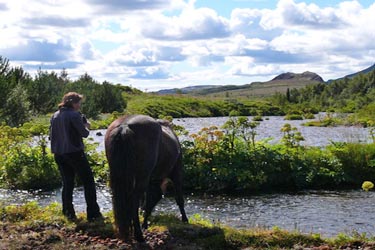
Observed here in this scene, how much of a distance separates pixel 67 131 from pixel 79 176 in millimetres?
880

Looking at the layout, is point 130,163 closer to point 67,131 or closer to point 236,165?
point 67,131

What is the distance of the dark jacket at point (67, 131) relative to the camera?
8.41 meters

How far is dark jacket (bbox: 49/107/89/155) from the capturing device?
8.41 m

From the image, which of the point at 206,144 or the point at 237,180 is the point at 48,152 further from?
the point at 237,180

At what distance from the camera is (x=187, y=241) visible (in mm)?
7492

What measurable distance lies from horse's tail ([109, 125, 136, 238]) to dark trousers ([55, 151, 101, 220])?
1547mm

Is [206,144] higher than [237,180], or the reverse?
[206,144]

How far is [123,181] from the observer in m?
7.27

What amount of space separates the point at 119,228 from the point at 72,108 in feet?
7.94

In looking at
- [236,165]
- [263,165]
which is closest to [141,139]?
[236,165]

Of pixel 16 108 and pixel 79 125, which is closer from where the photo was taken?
pixel 79 125

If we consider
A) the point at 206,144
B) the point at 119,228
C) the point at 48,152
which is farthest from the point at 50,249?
the point at 48,152

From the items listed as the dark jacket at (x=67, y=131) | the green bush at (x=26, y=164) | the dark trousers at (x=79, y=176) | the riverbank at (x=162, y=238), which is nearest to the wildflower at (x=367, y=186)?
the riverbank at (x=162, y=238)

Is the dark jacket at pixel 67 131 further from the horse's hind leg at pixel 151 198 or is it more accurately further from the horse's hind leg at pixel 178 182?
the horse's hind leg at pixel 178 182
